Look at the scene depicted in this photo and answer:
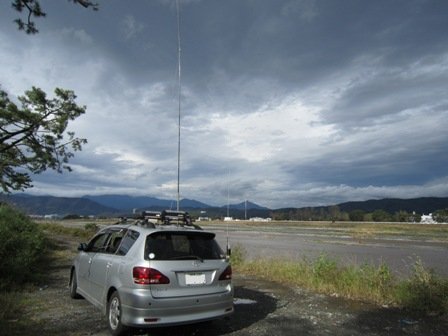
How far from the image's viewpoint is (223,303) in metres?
6.53

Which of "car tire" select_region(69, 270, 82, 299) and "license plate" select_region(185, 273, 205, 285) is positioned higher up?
"license plate" select_region(185, 273, 205, 285)

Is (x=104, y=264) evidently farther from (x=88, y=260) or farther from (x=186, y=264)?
(x=186, y=264)

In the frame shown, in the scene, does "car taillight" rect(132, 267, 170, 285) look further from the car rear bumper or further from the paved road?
the paved road

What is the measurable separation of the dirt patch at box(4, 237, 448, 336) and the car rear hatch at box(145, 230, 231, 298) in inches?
37.6

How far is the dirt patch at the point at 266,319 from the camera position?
6.79 m

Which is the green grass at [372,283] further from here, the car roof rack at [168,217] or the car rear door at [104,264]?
the car rear door at [104,264]

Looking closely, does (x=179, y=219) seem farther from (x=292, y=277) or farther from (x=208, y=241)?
(x=292, y=277)

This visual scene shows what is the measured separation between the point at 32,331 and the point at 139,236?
2.40 m

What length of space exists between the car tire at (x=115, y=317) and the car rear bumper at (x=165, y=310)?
6.8 inches

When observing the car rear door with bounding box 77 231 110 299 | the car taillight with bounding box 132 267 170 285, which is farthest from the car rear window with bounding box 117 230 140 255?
the car rear door with bounding box 77 231 110 299

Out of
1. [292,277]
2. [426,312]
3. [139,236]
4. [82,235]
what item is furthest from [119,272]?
[82,235]

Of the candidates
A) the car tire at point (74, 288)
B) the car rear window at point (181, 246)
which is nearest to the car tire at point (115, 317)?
the car rear window at point (181, 246)

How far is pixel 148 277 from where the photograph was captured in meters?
5.86

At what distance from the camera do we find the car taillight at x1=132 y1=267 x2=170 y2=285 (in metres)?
5.86
